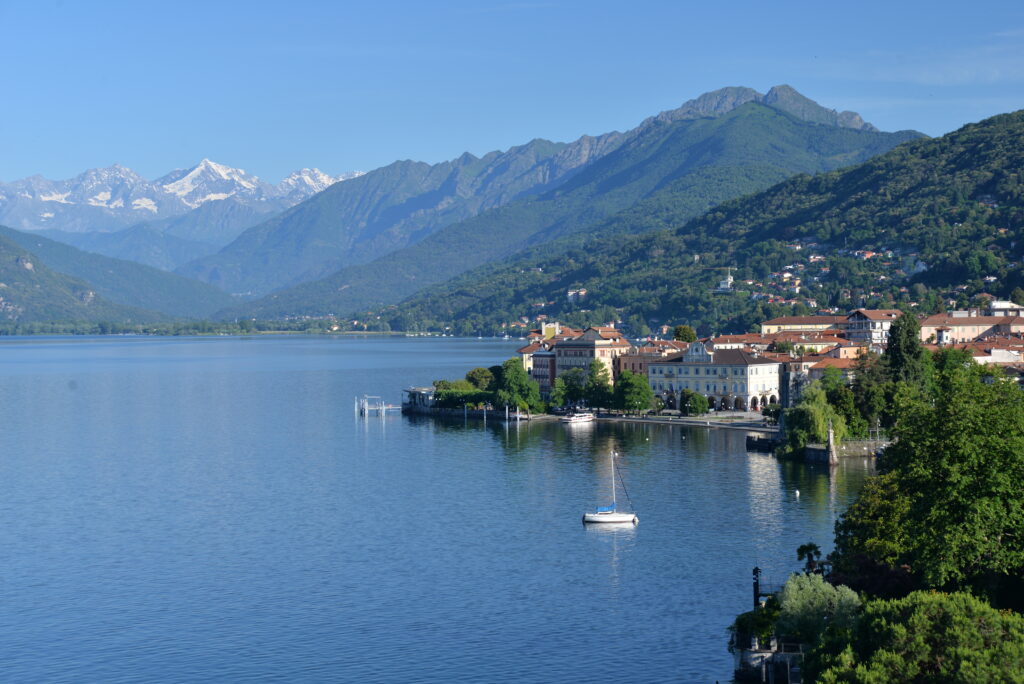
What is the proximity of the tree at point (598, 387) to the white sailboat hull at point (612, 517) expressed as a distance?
4526 cm

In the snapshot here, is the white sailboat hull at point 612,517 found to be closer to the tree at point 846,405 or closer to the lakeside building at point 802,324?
the tree at point 846,405

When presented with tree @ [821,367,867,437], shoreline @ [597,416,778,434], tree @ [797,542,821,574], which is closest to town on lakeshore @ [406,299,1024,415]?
shoreline @ [597,416,778,434]

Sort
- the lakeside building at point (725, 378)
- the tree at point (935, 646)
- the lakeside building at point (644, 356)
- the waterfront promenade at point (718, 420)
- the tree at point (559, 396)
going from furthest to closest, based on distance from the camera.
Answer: the lakeside building at point (644, 356) < the tree at point (559, 396) < the lakeside building at point (725, 378) < the waterfront promenade at point (718, 420) < the tree at point (935, 646)

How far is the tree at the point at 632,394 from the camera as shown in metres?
96.6

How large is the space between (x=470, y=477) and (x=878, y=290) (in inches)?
5043

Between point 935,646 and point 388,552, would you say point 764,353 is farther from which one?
point 935,646

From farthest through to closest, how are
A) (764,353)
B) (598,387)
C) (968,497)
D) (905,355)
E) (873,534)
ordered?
(764,353)
(598,387)
(905,355)
(873,534)
(968,497)

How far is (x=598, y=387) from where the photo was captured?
99.8 m

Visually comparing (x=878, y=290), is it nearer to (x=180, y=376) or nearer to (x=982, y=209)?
(x=982, y=209)

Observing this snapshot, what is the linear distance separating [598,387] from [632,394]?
405 centimetres

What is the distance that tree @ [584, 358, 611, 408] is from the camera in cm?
9919

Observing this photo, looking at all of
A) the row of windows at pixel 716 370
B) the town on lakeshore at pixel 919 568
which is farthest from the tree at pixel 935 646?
the row of windows at pixel 716 370

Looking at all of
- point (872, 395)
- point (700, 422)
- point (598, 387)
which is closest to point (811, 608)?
point (872, 395)

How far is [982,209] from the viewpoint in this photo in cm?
19338
